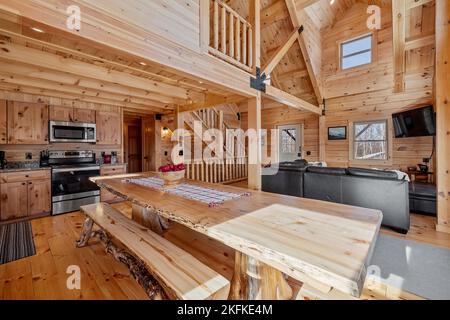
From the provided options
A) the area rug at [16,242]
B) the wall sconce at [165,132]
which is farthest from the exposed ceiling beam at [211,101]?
the area rug at [16,242]

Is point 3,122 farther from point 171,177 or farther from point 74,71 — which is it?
point 171,177

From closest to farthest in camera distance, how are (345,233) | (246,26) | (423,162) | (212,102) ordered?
(345,233)
(246,26)
(212,102)
(423,162)

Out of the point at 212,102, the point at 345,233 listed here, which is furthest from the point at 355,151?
the point at 345,233

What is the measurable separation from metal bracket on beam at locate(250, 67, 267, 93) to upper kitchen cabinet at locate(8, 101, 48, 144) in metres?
3.99

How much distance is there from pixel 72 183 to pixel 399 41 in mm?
7215

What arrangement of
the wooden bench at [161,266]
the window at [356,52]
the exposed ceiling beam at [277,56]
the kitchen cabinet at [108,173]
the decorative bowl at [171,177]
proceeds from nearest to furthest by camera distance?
the wooden bench at [161,266] < the decorative bowl at [171,177] < the exposed ceiling beam at [277,56] < the kitchen cabinet at [108,173] < the window at [356,52]

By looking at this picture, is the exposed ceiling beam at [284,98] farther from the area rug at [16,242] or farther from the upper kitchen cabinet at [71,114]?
the area rug at [16,242]

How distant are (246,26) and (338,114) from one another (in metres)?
4.28

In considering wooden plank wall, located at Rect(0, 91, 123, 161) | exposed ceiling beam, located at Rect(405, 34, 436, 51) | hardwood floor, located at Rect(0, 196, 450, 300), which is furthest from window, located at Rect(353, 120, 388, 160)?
wooden plank wall, located at Rect(0, 91, 123, 161)

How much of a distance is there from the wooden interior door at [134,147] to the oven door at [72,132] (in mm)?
2828

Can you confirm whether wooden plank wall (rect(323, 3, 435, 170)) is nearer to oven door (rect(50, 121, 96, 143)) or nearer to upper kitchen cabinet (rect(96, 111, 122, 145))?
upper kitchen cabinet (rect(96, 111, 122, 145))

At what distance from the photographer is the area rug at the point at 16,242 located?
7.67 feet

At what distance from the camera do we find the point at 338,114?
6.16 meters
